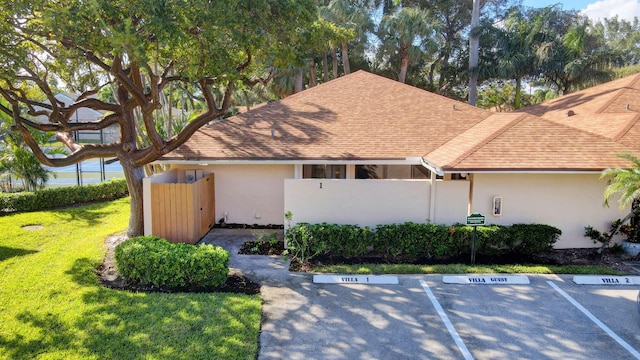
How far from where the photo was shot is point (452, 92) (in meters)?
36.1

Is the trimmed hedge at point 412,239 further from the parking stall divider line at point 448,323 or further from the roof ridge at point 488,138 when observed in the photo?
the roof ridge at point 488,138

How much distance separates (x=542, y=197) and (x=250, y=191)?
29.5 ft

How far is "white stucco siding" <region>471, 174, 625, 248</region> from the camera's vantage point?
11.1 metres

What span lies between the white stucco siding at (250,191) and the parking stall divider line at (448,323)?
20.1 feet

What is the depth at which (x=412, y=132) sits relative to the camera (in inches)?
541

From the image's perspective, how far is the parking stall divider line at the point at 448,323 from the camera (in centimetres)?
646

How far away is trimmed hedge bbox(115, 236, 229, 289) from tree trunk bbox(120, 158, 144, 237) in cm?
303

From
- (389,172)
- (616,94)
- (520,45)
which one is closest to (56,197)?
(389,172)

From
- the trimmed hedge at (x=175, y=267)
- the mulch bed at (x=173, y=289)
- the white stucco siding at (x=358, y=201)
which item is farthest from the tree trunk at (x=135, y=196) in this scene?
the white stucco siding at (x=358, y=201)

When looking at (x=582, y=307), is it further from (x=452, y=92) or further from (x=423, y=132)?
(x=452, y=92)

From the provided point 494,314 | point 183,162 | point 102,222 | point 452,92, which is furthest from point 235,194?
point 452,92

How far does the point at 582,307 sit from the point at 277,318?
20.2 feet

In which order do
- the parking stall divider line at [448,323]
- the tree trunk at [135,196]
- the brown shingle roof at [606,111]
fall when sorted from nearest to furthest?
the parking stall divider line at [448,323] < the tree trunk at [135,196] < the brown shingle roof at [606,111]

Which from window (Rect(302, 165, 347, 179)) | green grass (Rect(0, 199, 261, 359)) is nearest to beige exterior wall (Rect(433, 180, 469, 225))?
window (Rect(302, 165, 347, 179))
